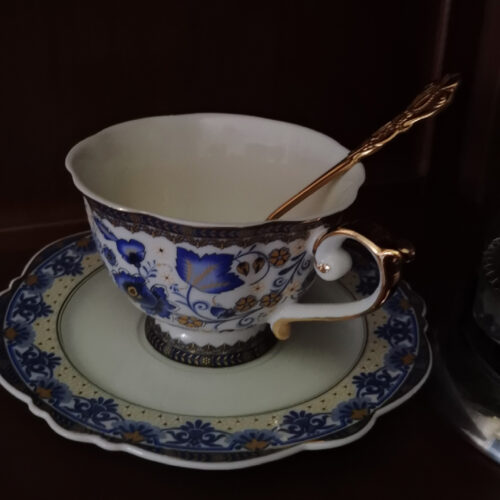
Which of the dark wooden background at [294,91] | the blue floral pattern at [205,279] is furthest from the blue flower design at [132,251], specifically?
the dark wooden background at [294,91]

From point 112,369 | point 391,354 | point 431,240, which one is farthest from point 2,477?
point 431,240

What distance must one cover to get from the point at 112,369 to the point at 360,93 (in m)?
0.31

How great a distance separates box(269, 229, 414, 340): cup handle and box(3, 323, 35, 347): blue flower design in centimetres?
14

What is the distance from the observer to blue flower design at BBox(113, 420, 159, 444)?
36 cm

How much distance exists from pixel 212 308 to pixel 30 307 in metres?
0.13

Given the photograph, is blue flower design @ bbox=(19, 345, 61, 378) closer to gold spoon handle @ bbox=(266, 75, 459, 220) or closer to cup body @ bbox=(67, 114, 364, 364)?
cup body @ bbox=(67, 114, 364, 364)

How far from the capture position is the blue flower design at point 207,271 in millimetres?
372

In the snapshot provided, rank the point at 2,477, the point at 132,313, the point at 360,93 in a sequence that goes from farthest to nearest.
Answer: the point at 360,93, the point at 132,313, the point at 2,477

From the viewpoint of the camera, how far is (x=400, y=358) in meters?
0.43

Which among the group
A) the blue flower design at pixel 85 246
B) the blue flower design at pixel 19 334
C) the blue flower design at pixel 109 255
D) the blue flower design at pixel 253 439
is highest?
the blue flower design at pixel 109 255

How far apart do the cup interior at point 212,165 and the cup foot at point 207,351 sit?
3.4 inches

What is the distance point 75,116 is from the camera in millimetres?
541

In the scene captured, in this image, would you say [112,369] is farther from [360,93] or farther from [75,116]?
[360,93]

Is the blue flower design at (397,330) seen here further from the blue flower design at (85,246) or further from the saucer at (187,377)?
the blue flower design at (85,246)
